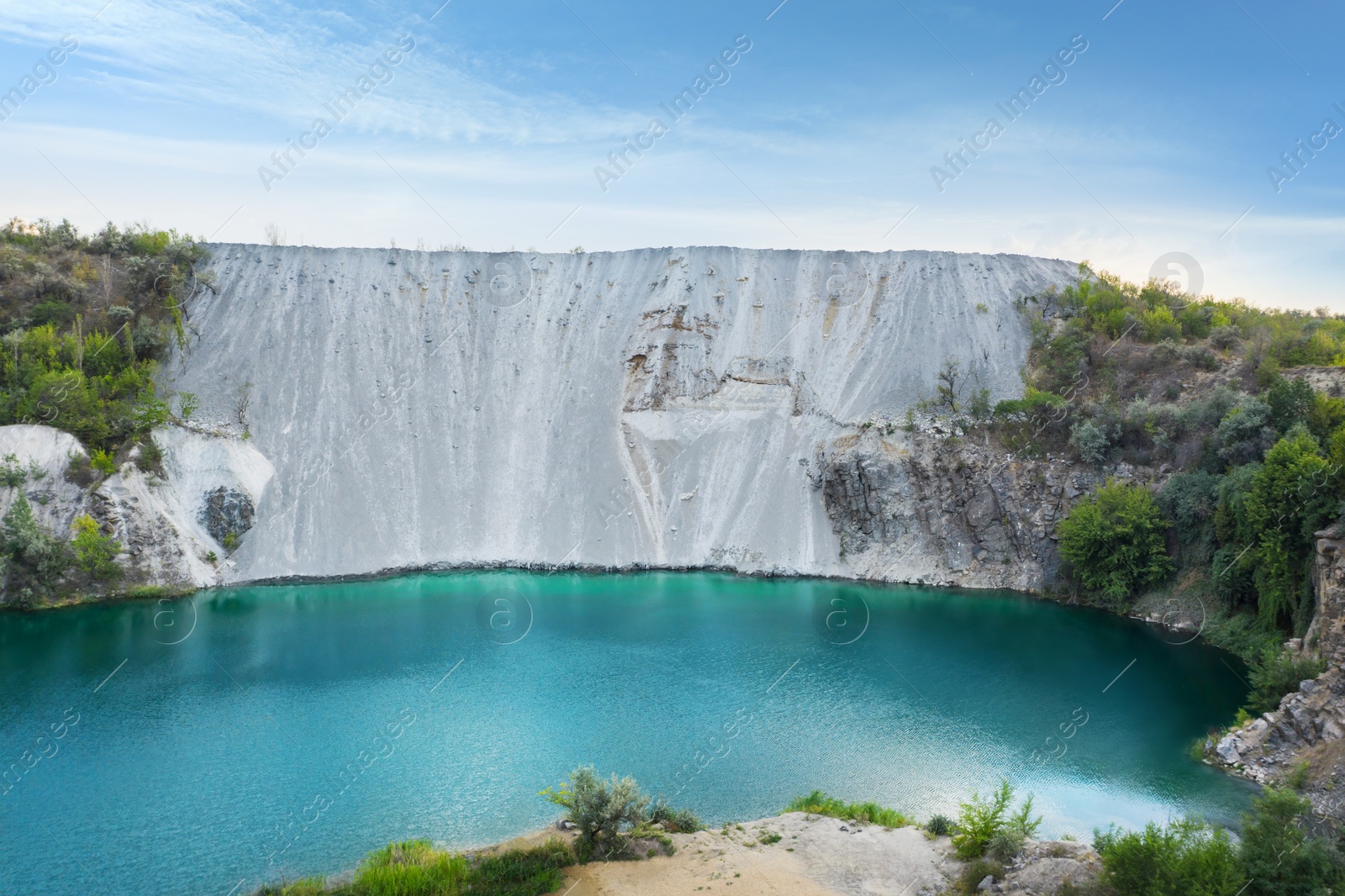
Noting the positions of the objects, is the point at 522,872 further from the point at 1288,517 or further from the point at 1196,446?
the point at 1196,446

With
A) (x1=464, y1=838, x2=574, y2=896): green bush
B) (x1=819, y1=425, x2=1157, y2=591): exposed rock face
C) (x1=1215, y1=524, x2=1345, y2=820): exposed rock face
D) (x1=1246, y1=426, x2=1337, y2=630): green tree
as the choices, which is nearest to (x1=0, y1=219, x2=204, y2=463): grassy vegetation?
(x1=464, y1=838, x2=574, y2=896): green bush

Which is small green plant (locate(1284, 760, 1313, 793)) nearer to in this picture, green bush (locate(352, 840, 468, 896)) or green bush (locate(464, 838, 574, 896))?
green bush (locate(464, 838, 574, 896))

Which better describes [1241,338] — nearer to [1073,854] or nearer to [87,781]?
[1073,854]

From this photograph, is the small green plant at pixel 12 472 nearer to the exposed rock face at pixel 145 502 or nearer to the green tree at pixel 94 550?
the exposed rock face at pixel 145 502

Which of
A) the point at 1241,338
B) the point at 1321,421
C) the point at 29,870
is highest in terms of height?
the point at 1241,338

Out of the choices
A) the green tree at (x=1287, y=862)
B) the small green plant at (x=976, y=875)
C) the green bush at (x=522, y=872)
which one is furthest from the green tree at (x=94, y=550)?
the green tree at (x=1287, y=862)

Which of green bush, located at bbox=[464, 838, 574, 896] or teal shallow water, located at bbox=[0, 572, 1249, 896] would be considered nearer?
green bush, located at bbox=[464, 838, 574, 896]

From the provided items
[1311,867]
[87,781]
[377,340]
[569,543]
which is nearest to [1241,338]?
[569,543]
